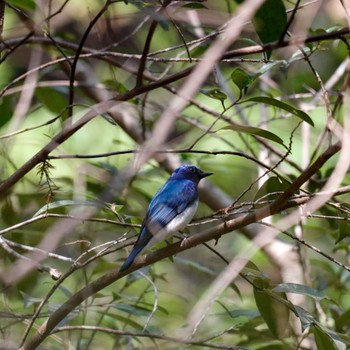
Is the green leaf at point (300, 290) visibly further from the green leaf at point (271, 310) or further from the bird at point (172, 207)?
the bird at point (172, 207)

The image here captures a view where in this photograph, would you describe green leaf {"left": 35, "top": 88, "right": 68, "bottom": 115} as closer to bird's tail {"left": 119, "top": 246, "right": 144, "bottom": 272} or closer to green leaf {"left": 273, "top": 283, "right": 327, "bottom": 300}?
bird's tail {"left": 119, "top": 246, "right": 144, "bottom": 272}

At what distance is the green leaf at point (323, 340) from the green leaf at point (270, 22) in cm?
84

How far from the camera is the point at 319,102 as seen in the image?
4266mm

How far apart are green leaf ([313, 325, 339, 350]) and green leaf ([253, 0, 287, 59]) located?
2.74ft

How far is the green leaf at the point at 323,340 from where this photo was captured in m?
2.32

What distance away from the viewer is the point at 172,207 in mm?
3363

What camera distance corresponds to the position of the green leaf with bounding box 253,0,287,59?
7.35 ft

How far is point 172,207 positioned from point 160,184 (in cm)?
68

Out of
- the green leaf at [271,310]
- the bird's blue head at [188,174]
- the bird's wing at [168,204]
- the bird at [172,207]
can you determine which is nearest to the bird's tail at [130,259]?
the bird at [172,207]

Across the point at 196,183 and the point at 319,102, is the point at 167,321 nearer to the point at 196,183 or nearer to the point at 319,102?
the point at 196,183

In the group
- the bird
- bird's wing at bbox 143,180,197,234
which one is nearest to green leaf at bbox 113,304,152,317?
the bird

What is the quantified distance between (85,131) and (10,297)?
159 cm

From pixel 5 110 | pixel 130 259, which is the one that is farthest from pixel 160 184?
pixel 130 259

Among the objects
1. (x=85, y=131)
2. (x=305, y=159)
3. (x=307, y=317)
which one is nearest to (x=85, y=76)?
(x=85, y=131)
